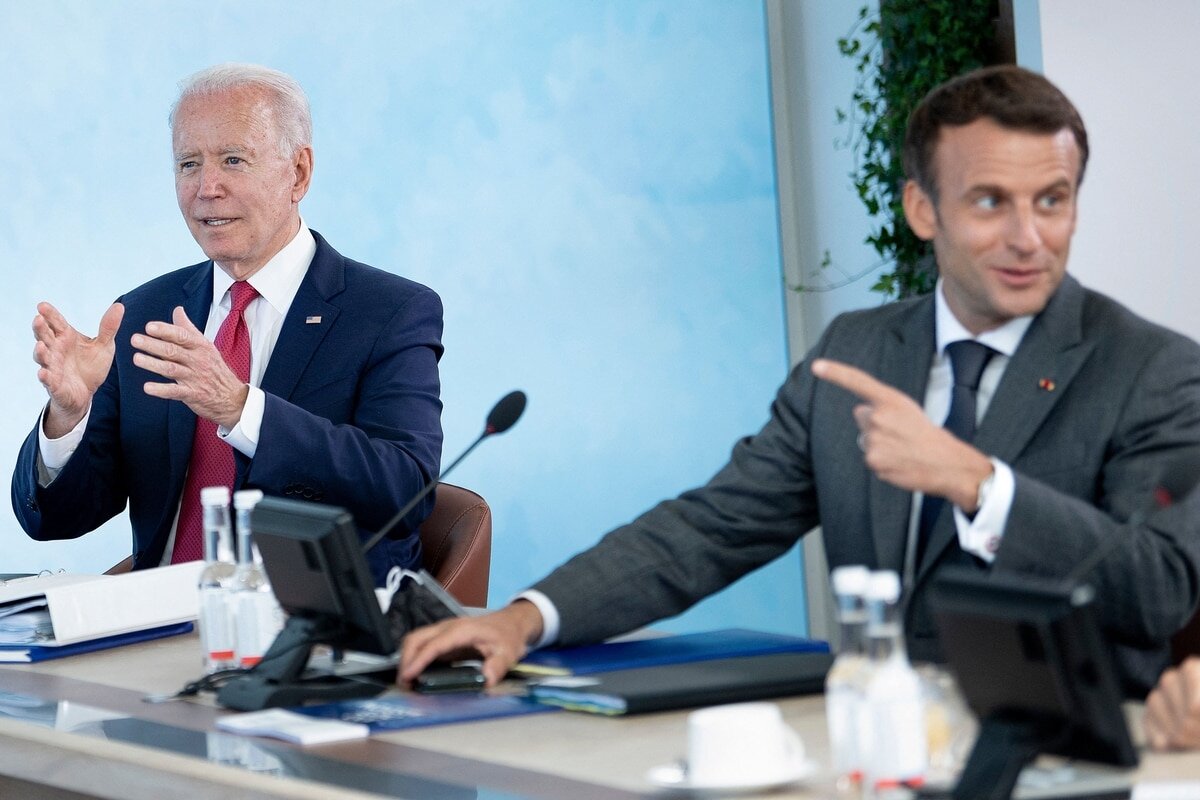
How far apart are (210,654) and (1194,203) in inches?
108

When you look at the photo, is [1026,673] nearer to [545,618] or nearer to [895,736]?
[895,736]

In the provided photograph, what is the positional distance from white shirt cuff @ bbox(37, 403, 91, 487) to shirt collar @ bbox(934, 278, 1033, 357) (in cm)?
166

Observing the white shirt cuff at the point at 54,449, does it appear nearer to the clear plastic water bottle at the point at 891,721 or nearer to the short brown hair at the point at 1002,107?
the short brown hair at the point at 1002,107

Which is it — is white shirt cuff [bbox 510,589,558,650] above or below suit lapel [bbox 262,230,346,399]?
below

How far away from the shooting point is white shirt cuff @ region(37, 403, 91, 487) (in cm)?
301

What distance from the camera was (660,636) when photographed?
2.20 m

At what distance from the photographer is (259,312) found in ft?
10.5

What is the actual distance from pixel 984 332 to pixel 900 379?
14 centimetres

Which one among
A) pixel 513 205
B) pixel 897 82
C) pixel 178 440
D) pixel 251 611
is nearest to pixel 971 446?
pixel 251 611

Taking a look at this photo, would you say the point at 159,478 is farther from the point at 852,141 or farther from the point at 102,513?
the point at 852,141

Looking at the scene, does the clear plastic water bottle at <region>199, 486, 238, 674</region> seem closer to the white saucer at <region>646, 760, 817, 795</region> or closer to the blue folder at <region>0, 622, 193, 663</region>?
the blue folder at <region>0, 622, 193, 663</region>

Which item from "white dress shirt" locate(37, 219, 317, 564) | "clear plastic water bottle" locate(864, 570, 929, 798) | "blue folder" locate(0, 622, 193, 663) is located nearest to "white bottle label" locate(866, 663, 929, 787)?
"clear plastic water bottle" locate(864, 570, 929, 798)

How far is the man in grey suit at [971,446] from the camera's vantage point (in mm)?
1716

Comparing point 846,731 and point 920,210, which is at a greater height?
point 920,210
